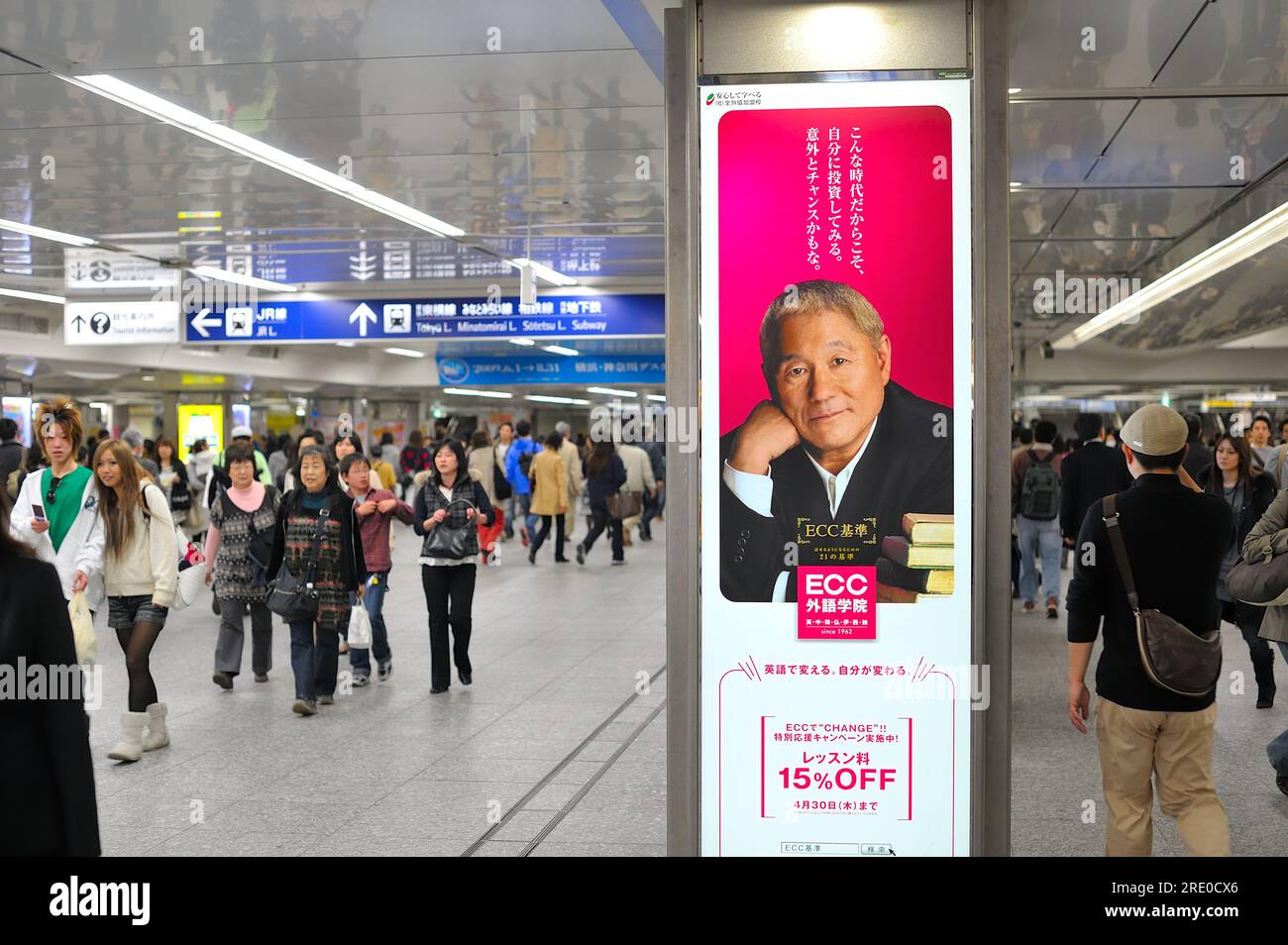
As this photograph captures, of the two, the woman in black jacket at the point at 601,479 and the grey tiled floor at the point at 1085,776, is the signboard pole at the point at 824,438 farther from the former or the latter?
the woman in black jacket at the point at 601,479

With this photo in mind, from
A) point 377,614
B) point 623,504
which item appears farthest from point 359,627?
point 623,504

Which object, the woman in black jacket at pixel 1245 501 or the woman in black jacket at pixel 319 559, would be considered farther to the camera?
the woman in black jacket at pixel 319 559

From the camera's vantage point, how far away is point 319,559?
7.55 metres

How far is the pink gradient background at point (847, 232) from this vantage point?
363 cm

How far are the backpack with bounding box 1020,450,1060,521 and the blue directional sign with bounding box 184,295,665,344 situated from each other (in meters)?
4.95

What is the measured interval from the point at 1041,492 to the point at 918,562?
7854 mm

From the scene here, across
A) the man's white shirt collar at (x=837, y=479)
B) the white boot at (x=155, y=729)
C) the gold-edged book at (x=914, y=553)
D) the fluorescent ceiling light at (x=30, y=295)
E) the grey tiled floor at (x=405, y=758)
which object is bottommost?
the grey tiled floor at (x=405, y=758)

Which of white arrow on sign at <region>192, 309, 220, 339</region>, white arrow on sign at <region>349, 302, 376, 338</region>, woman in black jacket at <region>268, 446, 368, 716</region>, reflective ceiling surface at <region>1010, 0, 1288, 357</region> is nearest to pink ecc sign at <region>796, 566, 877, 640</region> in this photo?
reflective ceiling surface at <region>1010, 0, 1288, 357</region>

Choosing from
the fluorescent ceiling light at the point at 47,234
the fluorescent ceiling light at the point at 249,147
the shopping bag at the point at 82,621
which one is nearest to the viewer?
the shopping bag at the point at 82,621

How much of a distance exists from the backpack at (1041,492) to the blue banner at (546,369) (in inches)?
325

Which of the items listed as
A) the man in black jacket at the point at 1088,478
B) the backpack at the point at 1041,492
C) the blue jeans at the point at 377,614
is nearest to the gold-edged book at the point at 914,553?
the blue jeans at the point at 377,614

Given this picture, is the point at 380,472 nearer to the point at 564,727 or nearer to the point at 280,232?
the point at 280,232

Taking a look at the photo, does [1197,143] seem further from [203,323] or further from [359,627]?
[203,323]

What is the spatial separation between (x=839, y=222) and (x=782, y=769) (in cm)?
167
